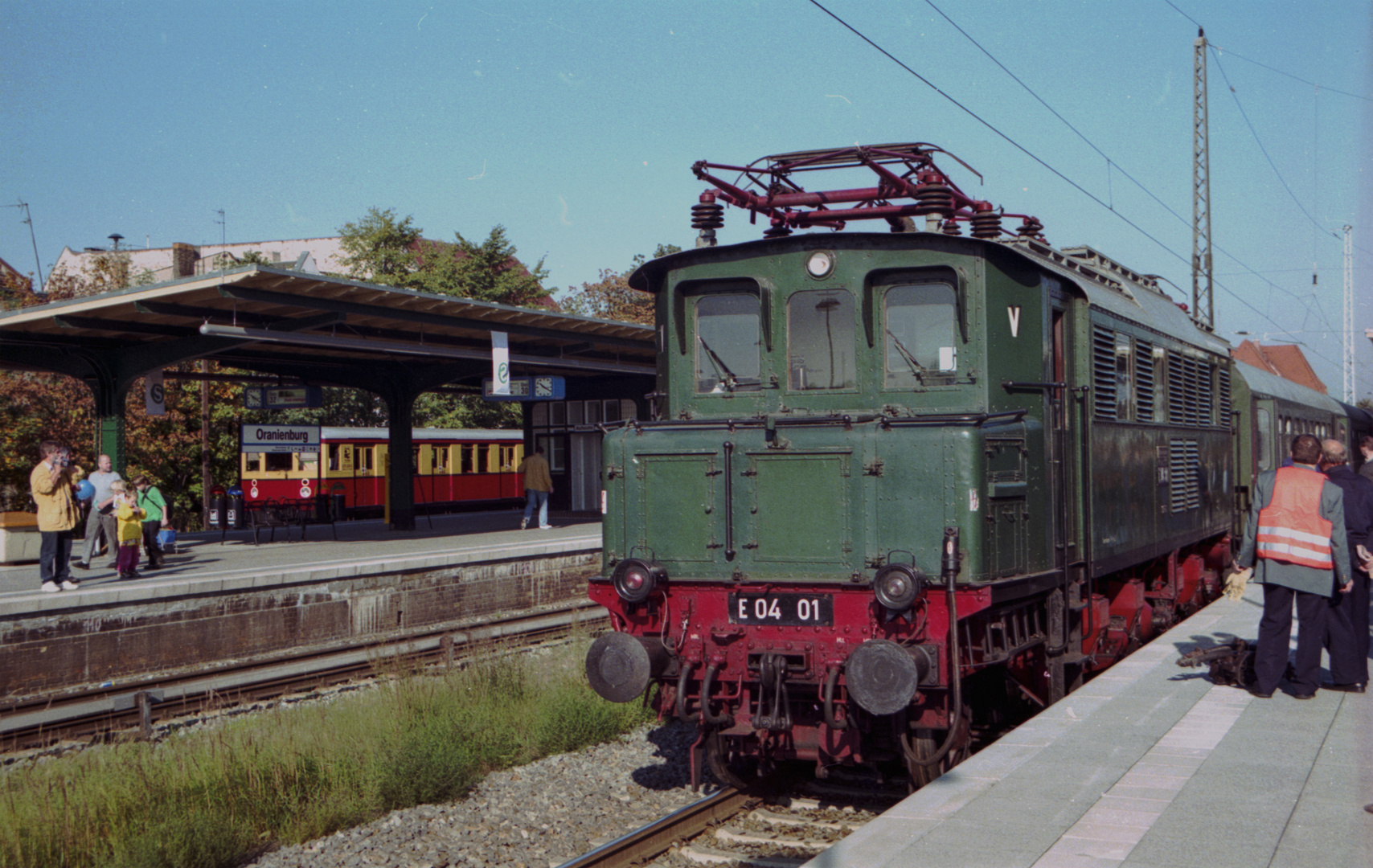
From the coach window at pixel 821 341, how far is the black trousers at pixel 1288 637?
301 cm

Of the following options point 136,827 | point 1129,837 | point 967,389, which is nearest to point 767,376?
point 967,389

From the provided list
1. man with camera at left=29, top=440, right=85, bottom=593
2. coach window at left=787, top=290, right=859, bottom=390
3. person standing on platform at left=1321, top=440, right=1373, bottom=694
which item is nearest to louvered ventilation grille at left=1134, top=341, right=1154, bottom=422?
person standing on platform at left=1321, top=440, right=1373, bottom=694

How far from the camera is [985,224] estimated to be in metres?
8.07

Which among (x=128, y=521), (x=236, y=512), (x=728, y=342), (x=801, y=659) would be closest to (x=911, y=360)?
(x=728, y=342)

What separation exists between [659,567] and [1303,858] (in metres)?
3.70

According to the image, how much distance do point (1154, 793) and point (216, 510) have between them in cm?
2636

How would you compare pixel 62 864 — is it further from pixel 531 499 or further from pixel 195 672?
pixel 531 499

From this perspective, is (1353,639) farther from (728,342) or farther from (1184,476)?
(728,342)

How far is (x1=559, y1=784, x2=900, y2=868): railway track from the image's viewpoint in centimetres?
641

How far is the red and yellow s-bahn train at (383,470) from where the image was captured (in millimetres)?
30281

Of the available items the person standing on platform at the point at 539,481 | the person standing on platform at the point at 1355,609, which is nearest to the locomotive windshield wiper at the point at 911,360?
the person standing on platform at the point at 1355,609

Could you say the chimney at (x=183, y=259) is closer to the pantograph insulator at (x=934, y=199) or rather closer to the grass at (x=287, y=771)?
the grass at (x=287, y=771)

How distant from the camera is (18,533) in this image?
1844 centimetres

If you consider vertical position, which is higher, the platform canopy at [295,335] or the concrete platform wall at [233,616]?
the platform canopy at [295,335]
